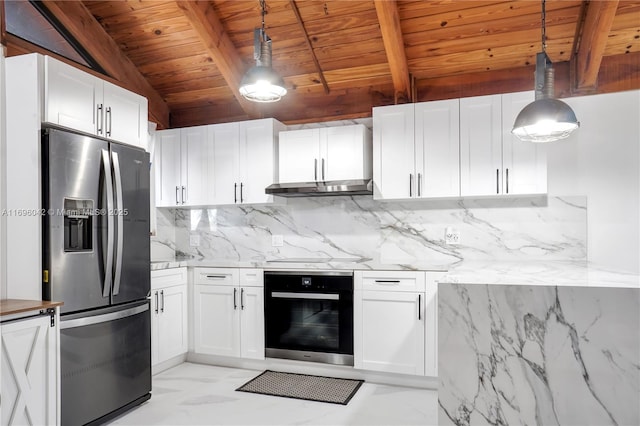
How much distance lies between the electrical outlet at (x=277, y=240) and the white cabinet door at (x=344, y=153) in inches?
32.8

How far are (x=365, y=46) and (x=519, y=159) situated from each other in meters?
1.60

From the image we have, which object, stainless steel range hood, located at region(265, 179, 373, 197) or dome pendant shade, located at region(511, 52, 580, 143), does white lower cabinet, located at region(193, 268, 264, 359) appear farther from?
dome pendant shade, located at region(511, 52, 580, 143)

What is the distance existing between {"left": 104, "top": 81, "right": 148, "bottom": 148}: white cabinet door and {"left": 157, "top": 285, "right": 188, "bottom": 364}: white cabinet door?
1333 mm

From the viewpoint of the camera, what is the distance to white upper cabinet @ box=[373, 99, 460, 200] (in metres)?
3.62

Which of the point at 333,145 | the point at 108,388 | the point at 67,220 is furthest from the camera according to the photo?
the point at 333,145

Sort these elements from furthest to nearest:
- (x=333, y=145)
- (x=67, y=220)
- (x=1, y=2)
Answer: (x=333, y=145), (x=1, y=2), (x=67, y=220)

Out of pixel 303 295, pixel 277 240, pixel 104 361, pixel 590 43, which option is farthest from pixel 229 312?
pixel 590 43

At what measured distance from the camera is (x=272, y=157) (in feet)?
13.4

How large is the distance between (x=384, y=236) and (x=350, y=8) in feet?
6.41

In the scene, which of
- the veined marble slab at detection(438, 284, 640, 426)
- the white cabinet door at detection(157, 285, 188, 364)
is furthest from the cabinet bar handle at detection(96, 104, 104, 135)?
the veined marble slab at detection(438, 284, 640, 426)

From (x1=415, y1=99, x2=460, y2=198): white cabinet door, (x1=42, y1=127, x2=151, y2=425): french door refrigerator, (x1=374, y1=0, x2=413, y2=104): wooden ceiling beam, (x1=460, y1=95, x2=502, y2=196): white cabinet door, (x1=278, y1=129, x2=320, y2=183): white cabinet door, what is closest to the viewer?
(x1=42, y1=127, x2=151, y2=425): french door refrigerator

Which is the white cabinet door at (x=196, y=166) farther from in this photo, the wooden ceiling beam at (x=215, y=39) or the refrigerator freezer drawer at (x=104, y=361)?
the refrigerator freezer drawer at (x=104, y=361)

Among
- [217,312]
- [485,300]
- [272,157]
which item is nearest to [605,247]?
[485,300]

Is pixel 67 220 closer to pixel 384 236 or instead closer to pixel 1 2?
pixel 1 2
